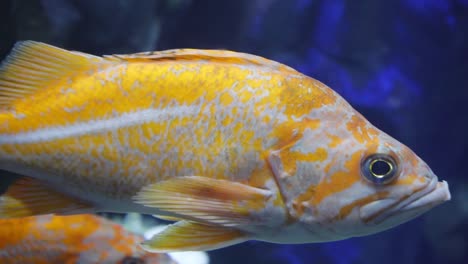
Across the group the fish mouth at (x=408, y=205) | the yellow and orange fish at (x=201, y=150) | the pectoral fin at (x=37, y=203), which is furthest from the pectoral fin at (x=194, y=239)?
the fish mouth at (x=408, y=205)

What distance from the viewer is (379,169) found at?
1.32 m

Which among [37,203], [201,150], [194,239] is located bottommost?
[194,239]

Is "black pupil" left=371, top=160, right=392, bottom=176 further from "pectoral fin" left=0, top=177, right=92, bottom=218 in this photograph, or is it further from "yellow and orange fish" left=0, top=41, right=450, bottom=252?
"pectoral fin" left=0, top=177, right=92, bottom=218

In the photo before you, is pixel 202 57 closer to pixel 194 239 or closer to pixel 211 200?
pixel 211 200

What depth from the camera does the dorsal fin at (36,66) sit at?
156 cm

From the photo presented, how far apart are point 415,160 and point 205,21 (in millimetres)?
3120

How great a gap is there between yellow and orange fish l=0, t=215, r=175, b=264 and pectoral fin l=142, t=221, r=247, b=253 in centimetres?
72

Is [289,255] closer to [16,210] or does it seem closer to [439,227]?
[439,227]

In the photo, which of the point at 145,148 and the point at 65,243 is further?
the point at 65,243

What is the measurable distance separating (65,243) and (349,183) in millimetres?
1351

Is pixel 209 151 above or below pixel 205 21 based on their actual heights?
below

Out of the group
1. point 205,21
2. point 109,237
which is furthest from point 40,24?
point 109,237

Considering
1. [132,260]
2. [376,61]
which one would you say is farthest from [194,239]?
[376,61]

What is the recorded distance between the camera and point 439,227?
423 cm
